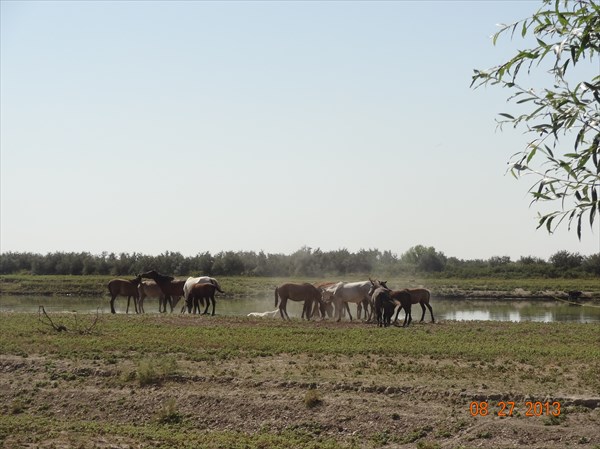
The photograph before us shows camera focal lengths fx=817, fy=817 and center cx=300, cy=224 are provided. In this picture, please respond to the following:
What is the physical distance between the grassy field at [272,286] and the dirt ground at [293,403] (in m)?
34.1

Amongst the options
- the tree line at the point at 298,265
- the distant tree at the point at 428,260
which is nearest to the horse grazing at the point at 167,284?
the tree line at the point at 298,265

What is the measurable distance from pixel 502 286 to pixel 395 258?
83.2 feet

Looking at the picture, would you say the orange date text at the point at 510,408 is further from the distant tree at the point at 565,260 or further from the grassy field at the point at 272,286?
the distant tree at the point at 565,260

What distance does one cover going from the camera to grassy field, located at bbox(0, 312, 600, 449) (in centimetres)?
1298

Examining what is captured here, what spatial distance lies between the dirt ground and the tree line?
164ft

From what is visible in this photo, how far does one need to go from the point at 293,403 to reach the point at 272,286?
134ft

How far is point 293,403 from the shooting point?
1448 centimetres

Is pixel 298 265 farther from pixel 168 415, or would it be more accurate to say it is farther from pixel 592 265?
pixel 168 415

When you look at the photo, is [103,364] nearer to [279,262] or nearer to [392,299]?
[392,299]

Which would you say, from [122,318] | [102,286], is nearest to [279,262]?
[102,286]

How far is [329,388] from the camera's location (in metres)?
14.9

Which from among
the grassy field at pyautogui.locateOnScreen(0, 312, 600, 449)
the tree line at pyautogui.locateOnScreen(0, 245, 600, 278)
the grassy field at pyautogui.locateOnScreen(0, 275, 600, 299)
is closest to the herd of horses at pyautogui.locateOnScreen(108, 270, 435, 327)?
the grassy field at pyautogui.locateOnScreen(0, 312, 600, 449)

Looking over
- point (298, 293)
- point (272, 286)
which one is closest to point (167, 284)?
point (298, 293)

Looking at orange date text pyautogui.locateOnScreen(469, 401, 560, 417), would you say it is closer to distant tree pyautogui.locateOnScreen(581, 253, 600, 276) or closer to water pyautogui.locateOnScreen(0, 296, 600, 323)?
water pyautogui.locateOnScreen(0, 296, 600, 323)
